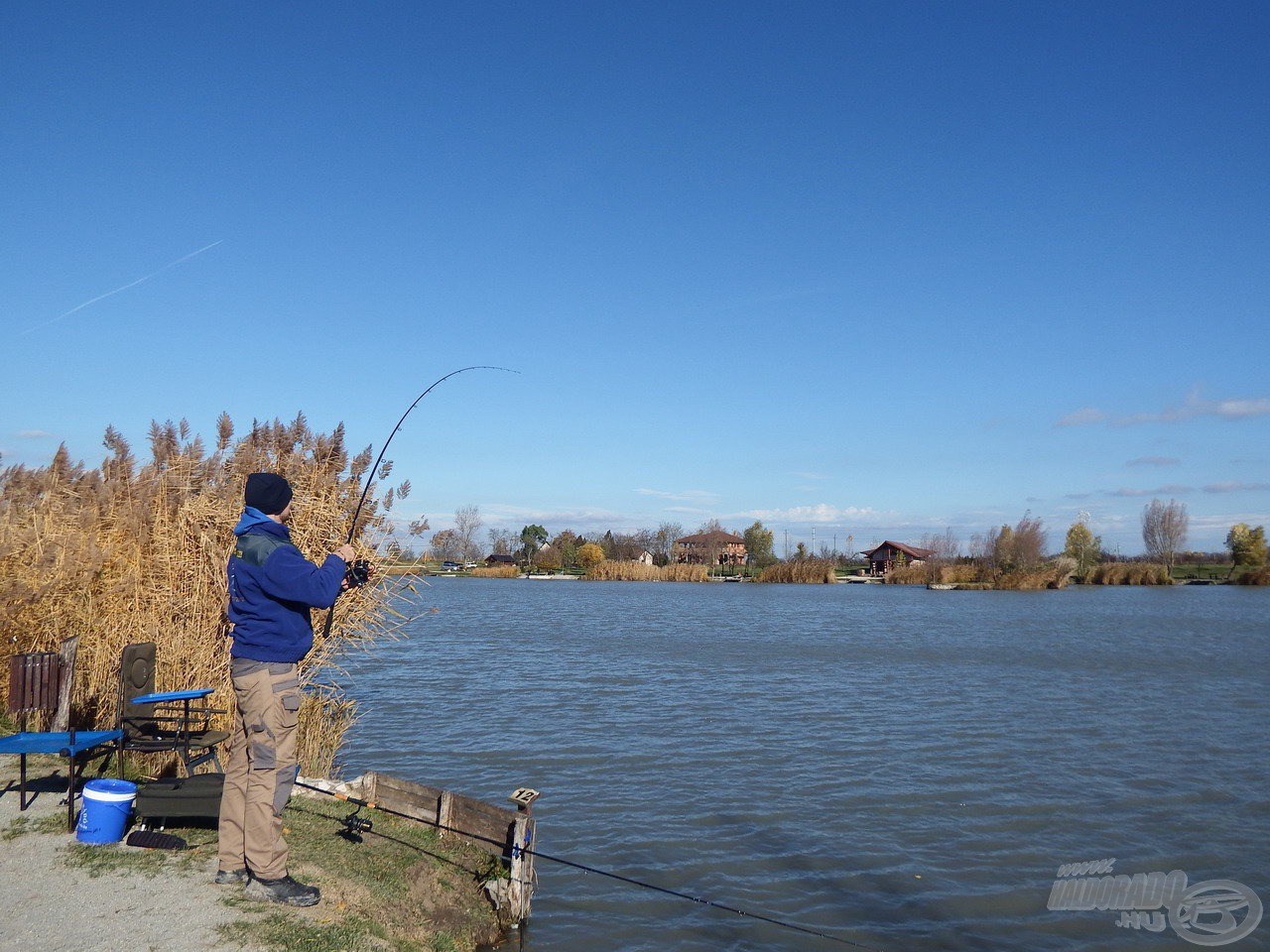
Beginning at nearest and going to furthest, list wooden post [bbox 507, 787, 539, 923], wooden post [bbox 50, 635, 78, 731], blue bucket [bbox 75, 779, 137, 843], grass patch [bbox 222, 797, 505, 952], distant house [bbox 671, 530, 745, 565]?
grass patch [bbox 222, 797, 505, 952]
blue bucket [bbox 75, 779, 137, 843]
wooden post [bbox 507, 787, 539, 923]
wooden post [bbox 50, 635, 78, 731]
distant house [bbox 671, 530, 745, 565]

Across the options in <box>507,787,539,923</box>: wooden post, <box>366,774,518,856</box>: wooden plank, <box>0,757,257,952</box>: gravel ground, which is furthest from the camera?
<box>366,774,518,856</box>: wooden plank

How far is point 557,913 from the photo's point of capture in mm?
7430

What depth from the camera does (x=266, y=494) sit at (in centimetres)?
512

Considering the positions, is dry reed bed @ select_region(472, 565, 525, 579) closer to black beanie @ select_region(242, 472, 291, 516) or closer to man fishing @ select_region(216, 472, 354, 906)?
man fishing @ select_region(216, 472, 354, 906)

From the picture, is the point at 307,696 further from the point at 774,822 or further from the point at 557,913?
the point at 774,822

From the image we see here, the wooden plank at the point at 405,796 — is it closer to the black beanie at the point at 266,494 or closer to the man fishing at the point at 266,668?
the man fishing at the point at 266,668

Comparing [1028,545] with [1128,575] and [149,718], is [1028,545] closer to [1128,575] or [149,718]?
[1128,575]

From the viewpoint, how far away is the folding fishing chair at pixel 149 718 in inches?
251

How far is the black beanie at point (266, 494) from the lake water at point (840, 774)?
3.90 metres

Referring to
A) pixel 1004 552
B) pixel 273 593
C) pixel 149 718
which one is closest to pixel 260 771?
pixel 273 593

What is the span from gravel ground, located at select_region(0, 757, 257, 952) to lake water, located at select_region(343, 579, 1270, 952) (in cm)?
266

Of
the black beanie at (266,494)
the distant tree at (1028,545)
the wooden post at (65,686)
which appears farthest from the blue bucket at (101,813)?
the distant tree at (1028,545)

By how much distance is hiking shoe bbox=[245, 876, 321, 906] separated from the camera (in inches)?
200

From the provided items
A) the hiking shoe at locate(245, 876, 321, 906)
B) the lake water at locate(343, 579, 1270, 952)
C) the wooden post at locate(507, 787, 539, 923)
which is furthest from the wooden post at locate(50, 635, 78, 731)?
the lake water at locate(343, 579, 1270, 952)
